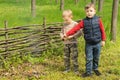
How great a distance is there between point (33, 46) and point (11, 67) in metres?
1.06

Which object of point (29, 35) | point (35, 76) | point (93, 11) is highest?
point (93, 11)

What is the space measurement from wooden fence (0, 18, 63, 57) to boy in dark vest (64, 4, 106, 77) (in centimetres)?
172

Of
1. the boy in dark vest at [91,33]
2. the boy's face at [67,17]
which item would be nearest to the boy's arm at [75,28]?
the boy in dark vest at [91,33]

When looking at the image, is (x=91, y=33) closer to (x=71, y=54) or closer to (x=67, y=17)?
(x=67, y=17)

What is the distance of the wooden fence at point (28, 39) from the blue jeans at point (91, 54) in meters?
1.88

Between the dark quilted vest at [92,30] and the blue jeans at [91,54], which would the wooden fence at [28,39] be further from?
the dark quilted vest at [92,30]

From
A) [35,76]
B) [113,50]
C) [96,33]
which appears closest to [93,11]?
[96,33]

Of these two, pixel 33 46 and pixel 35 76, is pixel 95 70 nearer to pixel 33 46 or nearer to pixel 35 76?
pixel 35 76

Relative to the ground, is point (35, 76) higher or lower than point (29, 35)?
lower

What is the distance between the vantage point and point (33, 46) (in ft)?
26.2

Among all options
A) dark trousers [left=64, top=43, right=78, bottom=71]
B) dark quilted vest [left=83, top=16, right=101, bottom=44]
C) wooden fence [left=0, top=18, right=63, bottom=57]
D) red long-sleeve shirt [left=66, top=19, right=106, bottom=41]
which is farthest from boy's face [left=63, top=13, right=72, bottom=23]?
wooden fence [left=0, top=18, right=63, bottom=57]

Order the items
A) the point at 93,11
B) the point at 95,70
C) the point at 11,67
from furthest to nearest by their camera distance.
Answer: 1. the point at 11,67
2. the point at 95,70
3. the point at 93,11

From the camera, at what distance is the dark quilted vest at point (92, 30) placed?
20.3 feet

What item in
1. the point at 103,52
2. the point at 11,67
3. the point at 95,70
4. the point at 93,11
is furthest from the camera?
the point at 103,52
